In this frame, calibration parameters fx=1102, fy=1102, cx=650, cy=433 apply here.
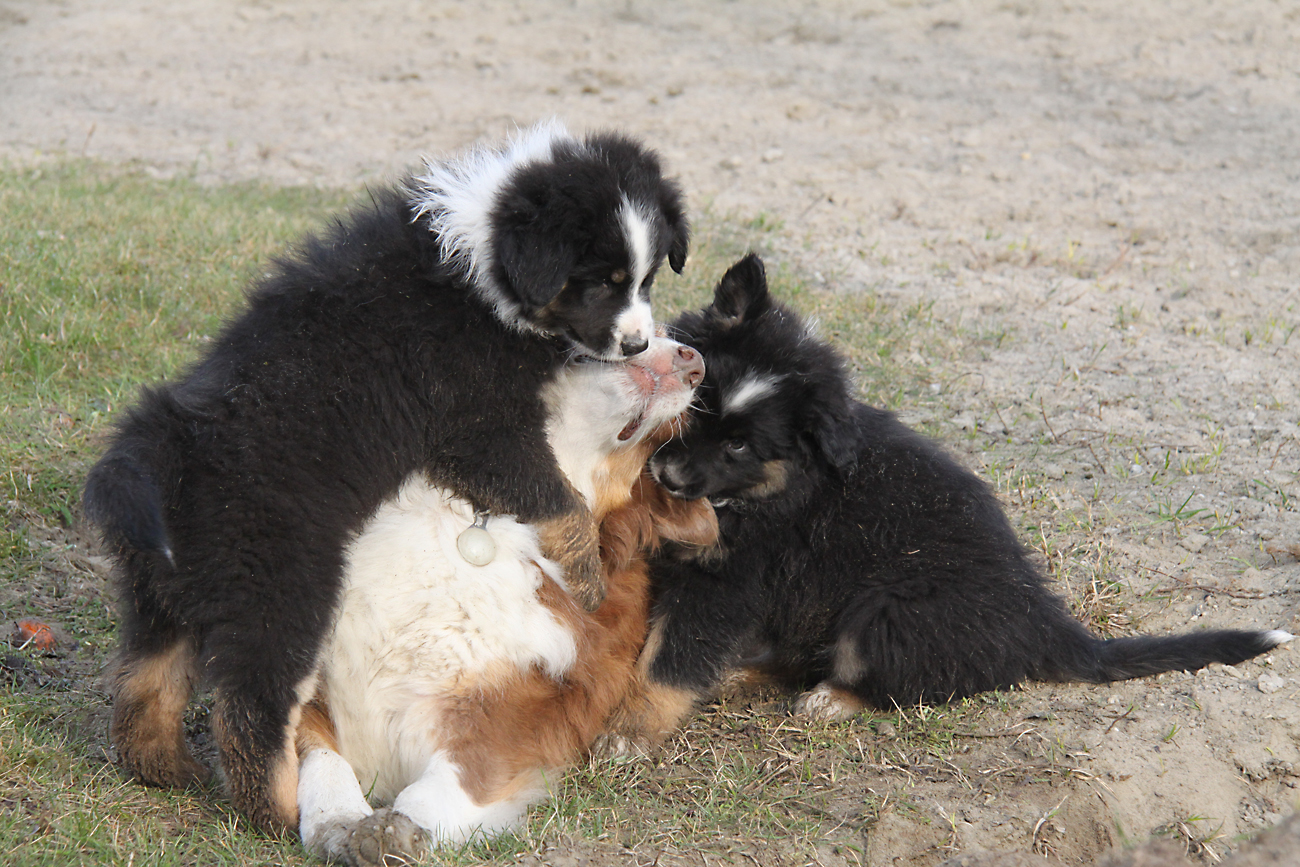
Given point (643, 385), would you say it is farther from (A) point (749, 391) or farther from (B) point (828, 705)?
(B) point (828, 705)

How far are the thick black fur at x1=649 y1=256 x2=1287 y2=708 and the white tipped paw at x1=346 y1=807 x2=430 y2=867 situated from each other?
1.06 m

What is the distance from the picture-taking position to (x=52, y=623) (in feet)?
13.4

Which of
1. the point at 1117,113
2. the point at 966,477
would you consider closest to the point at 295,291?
the point at 966,477

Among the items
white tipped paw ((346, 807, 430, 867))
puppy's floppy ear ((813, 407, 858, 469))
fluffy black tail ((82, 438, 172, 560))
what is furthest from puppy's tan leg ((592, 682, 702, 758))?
fluffy black tail ((82, 438, 172, 560))

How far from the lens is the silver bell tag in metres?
3.52

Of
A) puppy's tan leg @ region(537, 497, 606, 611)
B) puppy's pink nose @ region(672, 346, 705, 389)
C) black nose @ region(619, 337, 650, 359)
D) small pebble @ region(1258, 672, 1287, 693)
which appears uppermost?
black nose @ region(619, 337, 650, 359)

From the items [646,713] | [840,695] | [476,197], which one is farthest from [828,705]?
[476,197]

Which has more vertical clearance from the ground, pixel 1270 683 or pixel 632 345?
pixel 632 345

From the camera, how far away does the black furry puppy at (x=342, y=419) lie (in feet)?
9.75

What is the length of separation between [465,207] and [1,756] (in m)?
2.13

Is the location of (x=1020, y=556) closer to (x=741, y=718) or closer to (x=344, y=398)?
(x=741, y=718)

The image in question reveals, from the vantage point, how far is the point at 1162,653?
12.3 feet

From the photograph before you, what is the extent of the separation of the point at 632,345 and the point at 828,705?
56.1 inches

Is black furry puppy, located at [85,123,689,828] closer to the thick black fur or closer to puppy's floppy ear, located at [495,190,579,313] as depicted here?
puppy's floppy ear, located at [495,190,579,313]
